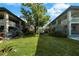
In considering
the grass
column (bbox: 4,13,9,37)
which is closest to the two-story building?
the grass

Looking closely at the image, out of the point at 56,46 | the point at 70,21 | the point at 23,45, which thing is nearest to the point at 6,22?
the point at 23,45

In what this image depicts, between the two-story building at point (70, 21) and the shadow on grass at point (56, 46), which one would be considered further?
the two-story building at point (70, 21)

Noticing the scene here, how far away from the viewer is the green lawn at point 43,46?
5.54 m

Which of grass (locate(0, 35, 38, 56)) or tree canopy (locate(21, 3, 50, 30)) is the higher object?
tree canopy (locate(21, 3, 50, 30))

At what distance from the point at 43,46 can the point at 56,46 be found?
47cm

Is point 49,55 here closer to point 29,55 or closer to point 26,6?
point 29,55

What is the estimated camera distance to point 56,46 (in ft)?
19.6

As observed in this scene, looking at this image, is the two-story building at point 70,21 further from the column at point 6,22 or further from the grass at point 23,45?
the column at point 6,22

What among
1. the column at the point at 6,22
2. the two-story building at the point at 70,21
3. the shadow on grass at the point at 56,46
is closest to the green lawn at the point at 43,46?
the shadow on grass at the point at 56,46

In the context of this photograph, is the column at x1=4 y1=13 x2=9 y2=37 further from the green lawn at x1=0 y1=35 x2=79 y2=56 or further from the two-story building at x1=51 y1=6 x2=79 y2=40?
the two-story building at x1=51 y1=6 x2=79 y2=40

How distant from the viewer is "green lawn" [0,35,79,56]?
5.54m

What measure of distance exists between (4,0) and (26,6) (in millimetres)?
828

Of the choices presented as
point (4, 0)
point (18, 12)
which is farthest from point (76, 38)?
point (4, 0)

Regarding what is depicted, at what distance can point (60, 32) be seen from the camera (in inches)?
249
